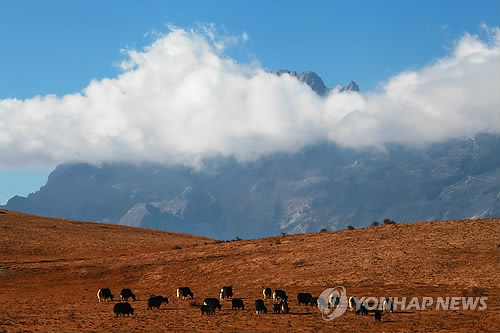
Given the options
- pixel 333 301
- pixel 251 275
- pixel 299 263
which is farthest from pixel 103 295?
pixel 299 263

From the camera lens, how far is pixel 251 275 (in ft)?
223

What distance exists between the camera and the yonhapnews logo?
4712 centimetres

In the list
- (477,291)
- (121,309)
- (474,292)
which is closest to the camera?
(121,309)

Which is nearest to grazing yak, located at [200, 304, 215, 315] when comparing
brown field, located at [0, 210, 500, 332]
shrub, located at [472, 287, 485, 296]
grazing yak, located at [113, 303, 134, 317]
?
brown field, located at [0, 210, 500, 332]

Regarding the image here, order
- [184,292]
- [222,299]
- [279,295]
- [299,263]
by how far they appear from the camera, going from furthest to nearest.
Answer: [299,263] → [184,292] → [222,299] → [279,295]

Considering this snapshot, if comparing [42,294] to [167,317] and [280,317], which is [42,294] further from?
[280,317]

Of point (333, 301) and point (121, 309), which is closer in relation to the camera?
point (121, 309)

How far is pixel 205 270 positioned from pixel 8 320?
28768 millimetres

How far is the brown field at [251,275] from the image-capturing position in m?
43.1

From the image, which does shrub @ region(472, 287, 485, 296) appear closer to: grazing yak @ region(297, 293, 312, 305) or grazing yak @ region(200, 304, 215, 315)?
grazing yak @ region(297, 293, 312, 305)

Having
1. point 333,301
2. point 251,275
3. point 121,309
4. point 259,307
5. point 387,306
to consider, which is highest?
point 251,275

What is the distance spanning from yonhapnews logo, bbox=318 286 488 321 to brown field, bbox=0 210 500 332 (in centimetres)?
89

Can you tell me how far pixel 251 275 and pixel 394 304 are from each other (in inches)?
859

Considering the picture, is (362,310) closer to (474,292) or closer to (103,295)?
(474,292)
